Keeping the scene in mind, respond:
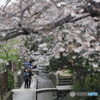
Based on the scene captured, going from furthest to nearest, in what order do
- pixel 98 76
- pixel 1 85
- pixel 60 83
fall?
pixel 60 83 → pixel 98 76 → pixel 1 85

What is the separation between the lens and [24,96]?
432 inches

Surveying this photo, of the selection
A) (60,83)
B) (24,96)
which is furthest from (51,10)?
(60,83)

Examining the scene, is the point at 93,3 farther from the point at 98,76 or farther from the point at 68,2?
the point at 98,76

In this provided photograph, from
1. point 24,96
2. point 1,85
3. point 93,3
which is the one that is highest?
point 93,3

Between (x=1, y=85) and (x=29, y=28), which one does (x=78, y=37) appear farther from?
(x=1, y=85)

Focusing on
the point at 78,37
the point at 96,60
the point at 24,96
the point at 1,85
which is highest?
the point at 78,37

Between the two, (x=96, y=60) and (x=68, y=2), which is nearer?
(x=68, y=2)

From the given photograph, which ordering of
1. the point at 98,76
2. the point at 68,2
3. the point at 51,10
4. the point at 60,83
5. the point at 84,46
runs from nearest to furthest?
the point at 84,46, the point at 68,2, the point at 51,10, the point at 98,76, the point at 60,83

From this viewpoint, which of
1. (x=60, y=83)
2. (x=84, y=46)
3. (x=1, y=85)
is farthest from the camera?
(x=60, y=83)

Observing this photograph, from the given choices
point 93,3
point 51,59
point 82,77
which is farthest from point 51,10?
point 82,77

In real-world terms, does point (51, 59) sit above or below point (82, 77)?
above

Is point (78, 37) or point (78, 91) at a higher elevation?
point (78, 37)

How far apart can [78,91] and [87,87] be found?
0.44m

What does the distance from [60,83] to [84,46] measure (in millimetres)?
10885
